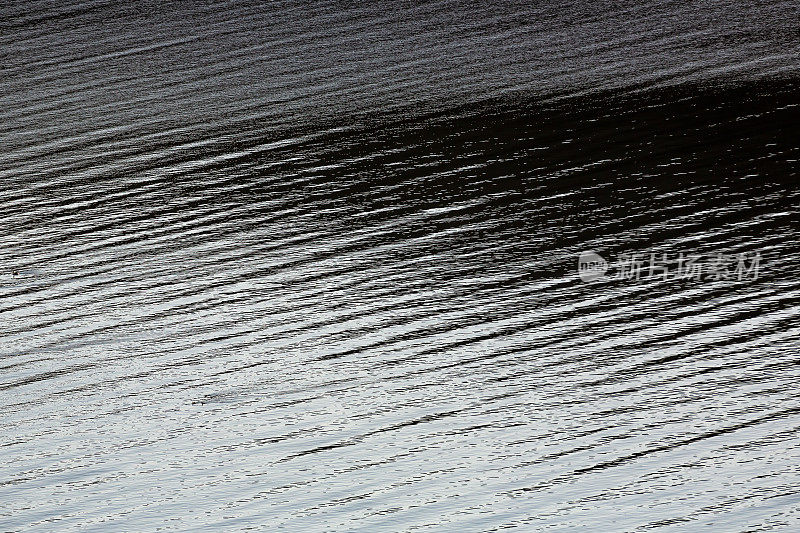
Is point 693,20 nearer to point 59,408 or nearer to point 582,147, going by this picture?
point 582,147

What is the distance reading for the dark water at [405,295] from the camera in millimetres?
5000

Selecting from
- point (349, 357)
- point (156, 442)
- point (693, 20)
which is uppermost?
point (693, 20)

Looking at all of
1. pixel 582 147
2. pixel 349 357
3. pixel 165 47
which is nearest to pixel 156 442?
pixel 349 357

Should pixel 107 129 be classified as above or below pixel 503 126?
above

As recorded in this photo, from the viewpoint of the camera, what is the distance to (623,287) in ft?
22.6

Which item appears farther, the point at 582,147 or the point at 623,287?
the point at 582,147

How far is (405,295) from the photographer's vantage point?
6957 mm

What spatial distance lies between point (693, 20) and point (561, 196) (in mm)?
6384

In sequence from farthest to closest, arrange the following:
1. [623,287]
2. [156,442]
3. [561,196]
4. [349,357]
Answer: [561,196] < [623,287] < [349,357] < [156,442]

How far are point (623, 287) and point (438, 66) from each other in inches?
240

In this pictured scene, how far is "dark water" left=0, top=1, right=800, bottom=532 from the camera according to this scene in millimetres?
5000

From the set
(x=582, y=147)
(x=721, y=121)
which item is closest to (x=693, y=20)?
(x=721, y=121)

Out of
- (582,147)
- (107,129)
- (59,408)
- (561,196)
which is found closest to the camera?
(59,408)

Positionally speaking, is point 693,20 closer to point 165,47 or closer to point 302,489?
point 165,47
